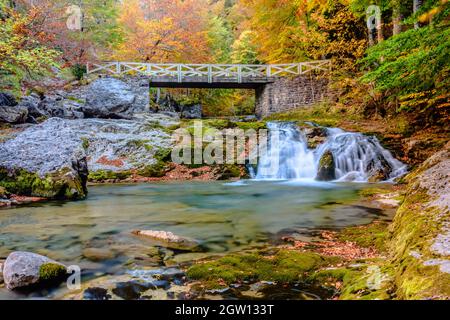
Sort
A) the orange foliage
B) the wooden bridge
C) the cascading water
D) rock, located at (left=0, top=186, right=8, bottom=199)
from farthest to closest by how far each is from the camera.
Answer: the orange foliage
the wooden bridge
the cascading water
rock, located at (left=0, top=186, right=8, bottom=199)

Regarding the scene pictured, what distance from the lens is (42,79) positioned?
19.5m

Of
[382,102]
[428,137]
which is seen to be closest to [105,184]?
[428,137]

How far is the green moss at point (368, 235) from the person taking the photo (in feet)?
13.6

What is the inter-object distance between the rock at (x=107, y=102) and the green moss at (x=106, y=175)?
469 cm

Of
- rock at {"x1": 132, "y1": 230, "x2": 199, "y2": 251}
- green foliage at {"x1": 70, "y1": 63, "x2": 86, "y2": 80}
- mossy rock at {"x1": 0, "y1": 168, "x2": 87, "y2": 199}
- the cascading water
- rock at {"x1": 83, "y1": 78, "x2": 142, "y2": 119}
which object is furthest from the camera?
green foliage at {"x1": 70, "y1": 63, "x2": 86, "y2": 80}

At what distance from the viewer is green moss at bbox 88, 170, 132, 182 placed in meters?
12.8

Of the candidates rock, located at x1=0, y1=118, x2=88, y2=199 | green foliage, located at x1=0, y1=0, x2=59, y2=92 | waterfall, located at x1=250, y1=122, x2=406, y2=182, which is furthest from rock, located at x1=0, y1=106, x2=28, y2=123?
waterfall, located at x1=250, y1=122, x2=406, y2=182

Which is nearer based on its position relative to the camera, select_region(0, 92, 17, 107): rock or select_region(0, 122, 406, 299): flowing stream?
select_region(0, 122, 406, 299): flowing stream

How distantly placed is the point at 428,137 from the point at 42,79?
19.5 meters

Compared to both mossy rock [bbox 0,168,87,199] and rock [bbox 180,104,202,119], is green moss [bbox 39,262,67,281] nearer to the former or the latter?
mossy rock [bbox 0,168,87,199]

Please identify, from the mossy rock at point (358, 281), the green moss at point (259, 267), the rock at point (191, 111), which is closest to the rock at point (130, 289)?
the green moss at point (259, 267)

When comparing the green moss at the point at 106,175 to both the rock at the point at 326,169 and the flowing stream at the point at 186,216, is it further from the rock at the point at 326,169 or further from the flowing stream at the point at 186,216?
the rock at the point at 326,169

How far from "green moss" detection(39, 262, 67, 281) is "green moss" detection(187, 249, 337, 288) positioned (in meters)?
1.23

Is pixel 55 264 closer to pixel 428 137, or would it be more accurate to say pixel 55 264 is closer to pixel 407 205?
pixel 407 205
